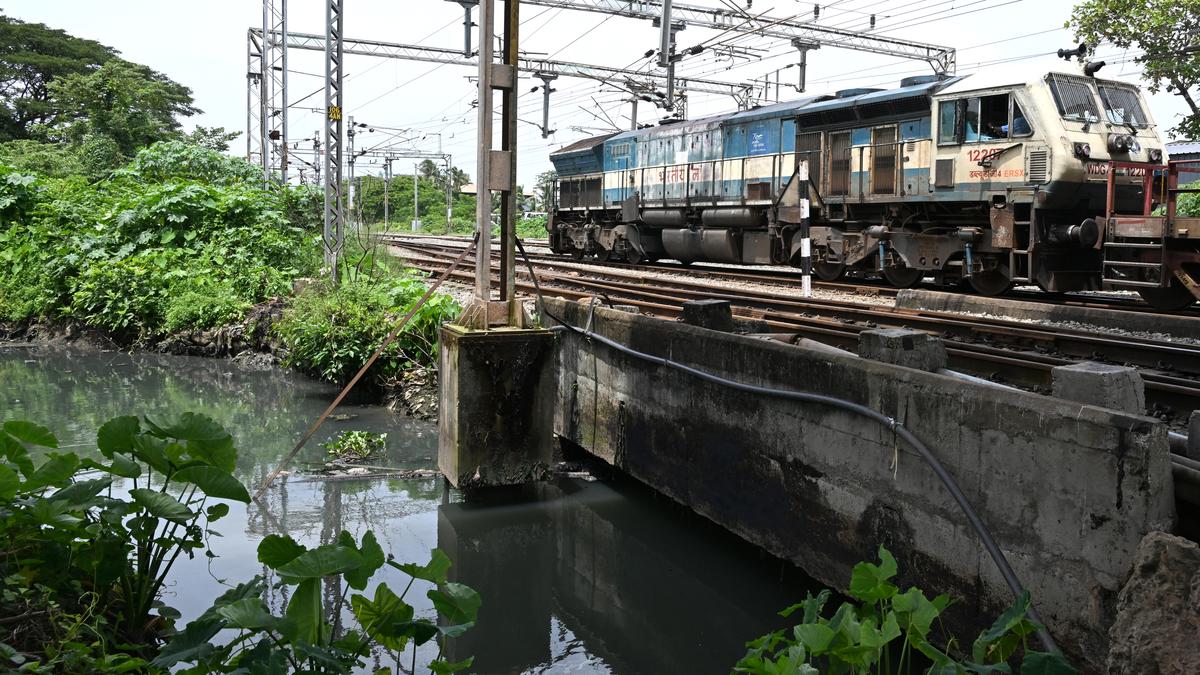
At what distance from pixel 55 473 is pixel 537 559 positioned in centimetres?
364

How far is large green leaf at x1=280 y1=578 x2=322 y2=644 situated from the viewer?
3.31 m

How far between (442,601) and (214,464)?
1258 mm

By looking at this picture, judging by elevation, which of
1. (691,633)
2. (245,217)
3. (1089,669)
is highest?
(245,217)

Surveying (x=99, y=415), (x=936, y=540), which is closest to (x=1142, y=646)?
(x=936, y=540)

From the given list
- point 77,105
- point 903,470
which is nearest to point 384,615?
point 903,470

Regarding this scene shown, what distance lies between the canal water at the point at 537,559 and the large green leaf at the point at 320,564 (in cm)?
190

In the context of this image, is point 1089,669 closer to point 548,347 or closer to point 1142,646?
point 1142,646

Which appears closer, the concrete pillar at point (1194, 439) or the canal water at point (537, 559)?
the concrete pillar at point (1194, 439)

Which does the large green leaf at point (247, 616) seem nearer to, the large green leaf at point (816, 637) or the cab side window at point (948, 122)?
the large green leaf at point (816, 637)

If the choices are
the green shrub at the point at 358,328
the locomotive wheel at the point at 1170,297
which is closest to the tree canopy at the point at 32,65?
the green shrub at the point at 358,328

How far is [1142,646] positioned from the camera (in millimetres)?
3385

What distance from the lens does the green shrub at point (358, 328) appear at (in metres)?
11.3

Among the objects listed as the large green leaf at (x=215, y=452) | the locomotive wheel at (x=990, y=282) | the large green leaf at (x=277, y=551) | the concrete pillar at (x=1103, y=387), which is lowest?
the large green leaf at (x=277, y=551)

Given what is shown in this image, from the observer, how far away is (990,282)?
1381 centimetres
